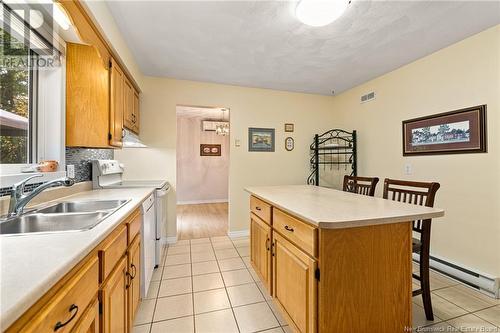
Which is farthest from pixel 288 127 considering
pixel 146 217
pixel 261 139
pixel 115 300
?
pixel 115 300

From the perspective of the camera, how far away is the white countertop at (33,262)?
19.4 inches

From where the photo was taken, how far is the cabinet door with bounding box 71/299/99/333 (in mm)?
767

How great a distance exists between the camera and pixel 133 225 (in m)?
1.52

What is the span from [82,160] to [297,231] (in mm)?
2156

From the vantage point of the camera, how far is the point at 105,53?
6.08 feet

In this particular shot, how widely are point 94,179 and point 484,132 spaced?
12.6 ft

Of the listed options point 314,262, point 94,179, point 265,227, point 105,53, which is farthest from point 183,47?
point 314,262

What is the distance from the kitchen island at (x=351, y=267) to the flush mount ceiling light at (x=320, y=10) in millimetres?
1387

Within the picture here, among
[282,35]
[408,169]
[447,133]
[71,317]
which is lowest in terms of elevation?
[71,317]

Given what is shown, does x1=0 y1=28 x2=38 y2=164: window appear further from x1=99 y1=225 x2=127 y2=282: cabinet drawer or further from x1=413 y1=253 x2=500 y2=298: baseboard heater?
x1=413 y1=253 x2=500 y2=298: baseboard heater

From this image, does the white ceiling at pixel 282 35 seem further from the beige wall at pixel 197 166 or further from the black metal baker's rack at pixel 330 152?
the beige wall at pixel 197 166

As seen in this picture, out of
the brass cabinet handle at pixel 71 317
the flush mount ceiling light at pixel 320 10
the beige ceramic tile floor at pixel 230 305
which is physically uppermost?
the flush mount ceiling light at pixel 320 10

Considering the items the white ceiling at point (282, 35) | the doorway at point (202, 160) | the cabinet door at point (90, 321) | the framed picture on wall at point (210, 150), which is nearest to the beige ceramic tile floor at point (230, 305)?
the cabinet door at point (90, 321)

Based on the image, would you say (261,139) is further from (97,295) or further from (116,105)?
(97,295)
